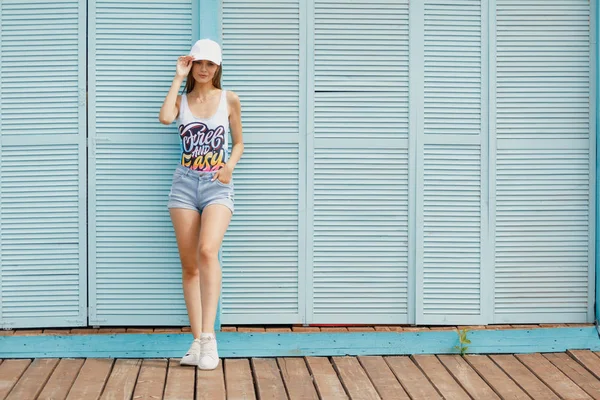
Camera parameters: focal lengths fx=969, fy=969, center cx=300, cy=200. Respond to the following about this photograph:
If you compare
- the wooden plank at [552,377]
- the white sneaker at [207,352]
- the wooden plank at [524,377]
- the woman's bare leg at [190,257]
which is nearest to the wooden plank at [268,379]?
the white sneaker at [207,352]

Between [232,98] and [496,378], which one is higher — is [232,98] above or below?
above

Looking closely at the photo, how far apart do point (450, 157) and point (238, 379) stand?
1626 millimetres

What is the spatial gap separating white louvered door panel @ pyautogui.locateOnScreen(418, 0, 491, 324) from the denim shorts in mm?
1072

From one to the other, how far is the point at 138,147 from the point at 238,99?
1.98ft

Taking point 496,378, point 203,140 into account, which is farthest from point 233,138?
point 496,378

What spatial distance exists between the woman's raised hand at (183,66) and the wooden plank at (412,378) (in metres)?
1.76

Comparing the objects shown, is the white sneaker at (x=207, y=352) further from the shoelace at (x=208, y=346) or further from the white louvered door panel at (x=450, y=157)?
the white louvered door panel at (x=450, y=157)

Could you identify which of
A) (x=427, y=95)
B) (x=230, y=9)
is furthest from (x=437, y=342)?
(x=230, y=9)

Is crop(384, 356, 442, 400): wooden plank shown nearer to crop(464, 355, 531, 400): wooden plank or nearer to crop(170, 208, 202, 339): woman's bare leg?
crop(464, 355, 531, 400): wooden plank

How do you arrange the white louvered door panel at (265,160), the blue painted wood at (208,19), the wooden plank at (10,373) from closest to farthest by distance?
the wooden plank at (10,373) < the blue painted wood at (208,19) < the white louvered door panel at (265,160)

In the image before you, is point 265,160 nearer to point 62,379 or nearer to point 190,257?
point 190,257

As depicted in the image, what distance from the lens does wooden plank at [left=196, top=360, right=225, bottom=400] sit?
167 inches

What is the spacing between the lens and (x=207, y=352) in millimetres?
4684

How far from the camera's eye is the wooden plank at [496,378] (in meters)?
4.32
